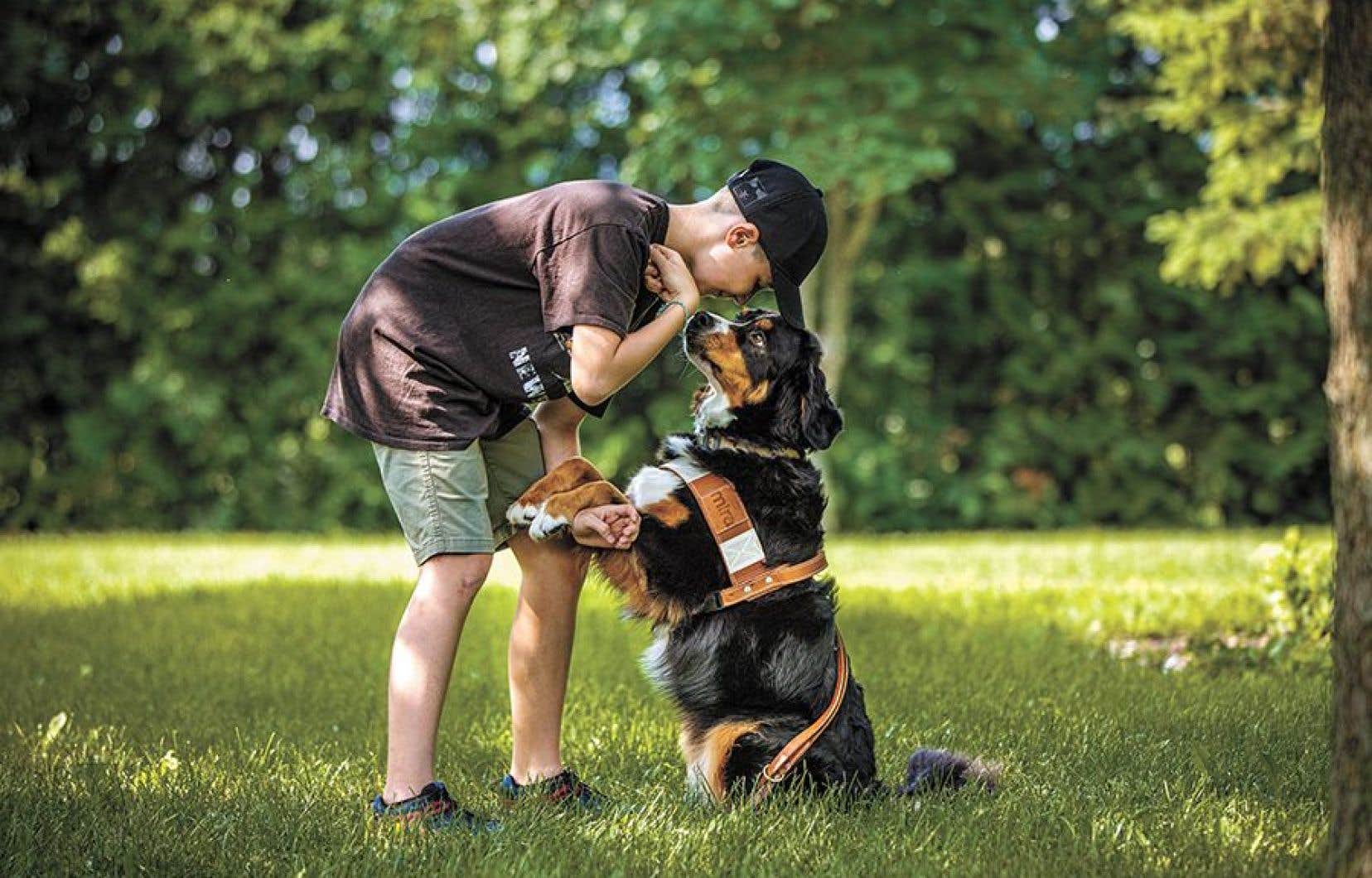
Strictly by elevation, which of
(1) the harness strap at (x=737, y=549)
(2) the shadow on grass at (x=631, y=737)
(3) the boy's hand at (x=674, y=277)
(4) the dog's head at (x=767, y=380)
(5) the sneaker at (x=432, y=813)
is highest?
(3) the boy's hand at (x=674, y=277)

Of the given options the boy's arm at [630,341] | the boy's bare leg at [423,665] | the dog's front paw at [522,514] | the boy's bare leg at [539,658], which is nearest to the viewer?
the boy's arm at [630,341]

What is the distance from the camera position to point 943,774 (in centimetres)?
335

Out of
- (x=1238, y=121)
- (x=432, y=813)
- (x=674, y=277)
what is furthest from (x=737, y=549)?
(x=1238, y=121)

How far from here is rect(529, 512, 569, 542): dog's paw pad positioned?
3285 mm

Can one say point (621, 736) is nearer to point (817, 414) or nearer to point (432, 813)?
point (432, 813)

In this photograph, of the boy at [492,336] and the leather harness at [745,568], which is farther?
the leather harness at [745,568]

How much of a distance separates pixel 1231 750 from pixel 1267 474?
30.1 ft

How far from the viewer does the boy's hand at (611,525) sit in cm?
323

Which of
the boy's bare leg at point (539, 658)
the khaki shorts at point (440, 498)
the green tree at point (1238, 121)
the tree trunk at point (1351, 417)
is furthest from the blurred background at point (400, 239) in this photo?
the tree trunk at point (1351, 417)

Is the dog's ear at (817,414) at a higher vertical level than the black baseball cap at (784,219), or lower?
lower

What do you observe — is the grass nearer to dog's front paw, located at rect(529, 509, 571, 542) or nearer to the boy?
the boy

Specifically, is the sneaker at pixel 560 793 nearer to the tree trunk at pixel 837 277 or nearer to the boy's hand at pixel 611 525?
the boy's hand at pixel 611 525

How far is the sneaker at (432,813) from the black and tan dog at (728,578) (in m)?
0.55

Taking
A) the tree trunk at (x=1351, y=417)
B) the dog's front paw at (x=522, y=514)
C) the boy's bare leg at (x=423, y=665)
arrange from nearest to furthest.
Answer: the tree trunk at (x=1351, y=417)
the boy's bare leg at (x=423, y=665)
the dog's front paw at (x=522, y=514)
